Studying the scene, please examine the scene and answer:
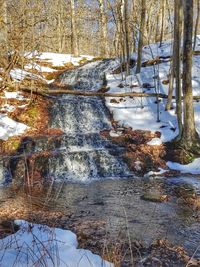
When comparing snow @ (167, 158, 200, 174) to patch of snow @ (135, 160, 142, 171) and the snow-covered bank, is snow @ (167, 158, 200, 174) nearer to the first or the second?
patch of snow @ (135, 160, 142, 171)

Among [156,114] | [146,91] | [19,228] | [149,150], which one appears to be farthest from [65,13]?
[19,228]

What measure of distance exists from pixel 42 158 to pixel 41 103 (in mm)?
5949

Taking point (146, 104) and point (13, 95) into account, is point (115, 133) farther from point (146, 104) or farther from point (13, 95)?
point (13, 95)

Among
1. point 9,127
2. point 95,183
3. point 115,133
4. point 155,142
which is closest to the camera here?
point 95,183

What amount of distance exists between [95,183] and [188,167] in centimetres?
336

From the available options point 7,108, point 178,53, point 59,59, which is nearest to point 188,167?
point 178,53

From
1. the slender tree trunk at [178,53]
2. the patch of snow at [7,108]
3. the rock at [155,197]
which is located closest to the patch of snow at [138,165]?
the slender tree trunk at [178,53]

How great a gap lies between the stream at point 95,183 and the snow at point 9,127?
0.97 metres

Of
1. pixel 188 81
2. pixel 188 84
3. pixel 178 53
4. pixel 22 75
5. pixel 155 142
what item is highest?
pixel 178 53

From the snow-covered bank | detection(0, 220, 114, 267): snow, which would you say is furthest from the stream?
the snow-covered bank

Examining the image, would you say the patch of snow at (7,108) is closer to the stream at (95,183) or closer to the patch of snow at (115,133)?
the stream at (95,183)

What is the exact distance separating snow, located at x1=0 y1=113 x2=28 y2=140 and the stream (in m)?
0.97

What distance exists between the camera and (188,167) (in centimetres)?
1265

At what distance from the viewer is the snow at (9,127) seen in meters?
14.7
